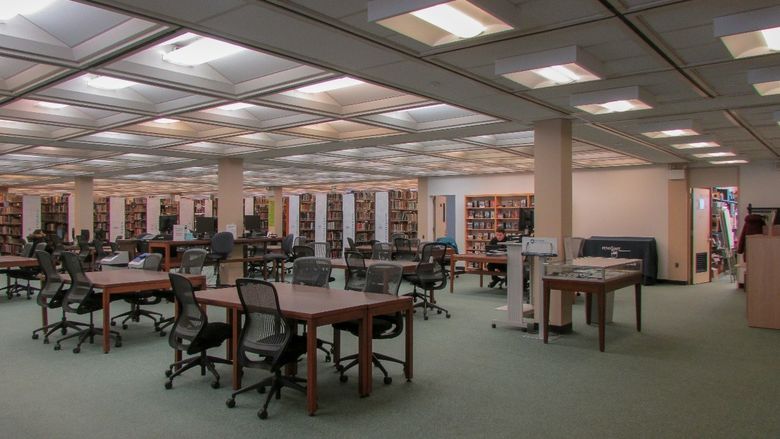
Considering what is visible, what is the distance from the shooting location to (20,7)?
392cm

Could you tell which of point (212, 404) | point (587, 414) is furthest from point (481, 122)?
point (212, 404)

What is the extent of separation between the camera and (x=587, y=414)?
4.17m

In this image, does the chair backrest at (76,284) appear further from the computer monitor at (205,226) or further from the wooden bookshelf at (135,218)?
the wooden bookshelf at (135,218)

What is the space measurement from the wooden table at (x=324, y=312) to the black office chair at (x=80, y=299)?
6.38 feet

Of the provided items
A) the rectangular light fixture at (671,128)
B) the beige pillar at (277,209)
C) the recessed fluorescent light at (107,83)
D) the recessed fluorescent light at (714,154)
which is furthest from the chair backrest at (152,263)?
the beige pillar at (277,209)

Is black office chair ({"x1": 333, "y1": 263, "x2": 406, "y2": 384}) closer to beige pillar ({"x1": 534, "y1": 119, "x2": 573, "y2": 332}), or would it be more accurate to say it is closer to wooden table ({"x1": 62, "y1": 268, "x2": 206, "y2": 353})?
wooden table ({"x1": 62, "y1": 268, "x2": 206, "y2": 353})

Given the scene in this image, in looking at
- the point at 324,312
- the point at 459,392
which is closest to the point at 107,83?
the point at 324,312

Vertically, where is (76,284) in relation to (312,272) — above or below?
below

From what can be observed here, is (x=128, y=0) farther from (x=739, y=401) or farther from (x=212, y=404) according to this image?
(x=739, y=401)

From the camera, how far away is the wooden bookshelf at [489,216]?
15008 millimetres

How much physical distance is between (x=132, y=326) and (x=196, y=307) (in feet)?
10.8

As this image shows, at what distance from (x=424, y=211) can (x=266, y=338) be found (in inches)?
493

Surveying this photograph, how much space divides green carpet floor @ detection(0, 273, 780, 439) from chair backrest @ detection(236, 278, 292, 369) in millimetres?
464

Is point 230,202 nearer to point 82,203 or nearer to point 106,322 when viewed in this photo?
point 106,322
